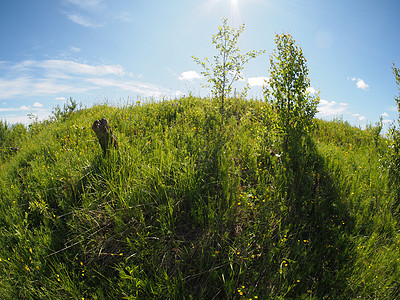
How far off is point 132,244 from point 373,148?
6.95 m

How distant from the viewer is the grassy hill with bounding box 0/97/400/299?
287 centimetres

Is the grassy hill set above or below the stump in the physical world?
below

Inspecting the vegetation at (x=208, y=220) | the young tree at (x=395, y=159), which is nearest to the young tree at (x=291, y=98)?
the vegetation at (x=208, y=220)

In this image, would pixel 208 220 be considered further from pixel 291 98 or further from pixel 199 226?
pixel 291 98

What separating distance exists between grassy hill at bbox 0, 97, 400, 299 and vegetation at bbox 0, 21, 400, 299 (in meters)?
0.02

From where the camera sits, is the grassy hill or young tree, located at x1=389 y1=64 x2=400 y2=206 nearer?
the grassy hill

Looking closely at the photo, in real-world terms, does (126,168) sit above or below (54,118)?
below

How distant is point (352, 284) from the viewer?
2.99 m

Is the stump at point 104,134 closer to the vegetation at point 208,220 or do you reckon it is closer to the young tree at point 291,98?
the vegetation at point 208,220

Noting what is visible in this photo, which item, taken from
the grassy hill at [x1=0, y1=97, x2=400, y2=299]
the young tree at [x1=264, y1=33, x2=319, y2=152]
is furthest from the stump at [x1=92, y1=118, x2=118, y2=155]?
the young tree at [x1=264, y1=33, x2=319, y2=152]

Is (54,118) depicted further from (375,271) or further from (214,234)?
(375,271)

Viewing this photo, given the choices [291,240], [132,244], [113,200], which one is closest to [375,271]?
[291,240]

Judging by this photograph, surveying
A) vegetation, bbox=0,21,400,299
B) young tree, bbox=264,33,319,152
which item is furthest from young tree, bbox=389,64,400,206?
young tree, bbox=264,33,319,152

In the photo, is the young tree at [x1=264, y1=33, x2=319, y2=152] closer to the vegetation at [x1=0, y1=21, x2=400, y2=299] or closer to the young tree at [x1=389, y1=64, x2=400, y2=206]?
the vegetation at [x1=0, y1=21, x2=400, y2=299]
